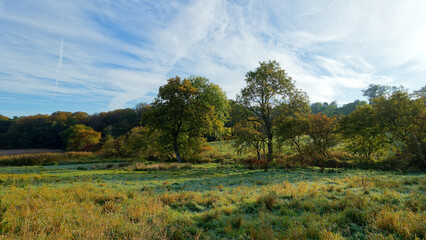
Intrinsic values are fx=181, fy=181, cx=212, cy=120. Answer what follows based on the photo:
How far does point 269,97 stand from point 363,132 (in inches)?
439

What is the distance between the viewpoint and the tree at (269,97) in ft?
73.5

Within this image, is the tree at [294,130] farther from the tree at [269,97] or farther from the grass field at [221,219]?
the grass field at [221,219]

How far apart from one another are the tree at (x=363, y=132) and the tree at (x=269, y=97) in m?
5.91

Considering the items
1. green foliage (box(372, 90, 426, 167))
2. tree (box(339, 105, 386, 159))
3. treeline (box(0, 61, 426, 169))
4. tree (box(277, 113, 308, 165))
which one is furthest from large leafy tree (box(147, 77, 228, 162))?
green foliage (box(372, 90, 426, 167))

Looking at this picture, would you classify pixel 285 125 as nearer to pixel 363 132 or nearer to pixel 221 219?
pixel 363 132

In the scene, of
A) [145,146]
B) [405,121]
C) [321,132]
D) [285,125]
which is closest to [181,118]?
[145,146]

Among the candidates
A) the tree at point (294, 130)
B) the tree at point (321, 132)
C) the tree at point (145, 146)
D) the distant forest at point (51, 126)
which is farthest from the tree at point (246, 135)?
the distant forest at point (51, 126)

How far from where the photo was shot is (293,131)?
70.1ft

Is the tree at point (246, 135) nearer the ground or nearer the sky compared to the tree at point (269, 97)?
nearer the ground

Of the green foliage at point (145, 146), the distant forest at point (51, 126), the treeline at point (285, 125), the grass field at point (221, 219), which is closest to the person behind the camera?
the grass field at point (221, 219)

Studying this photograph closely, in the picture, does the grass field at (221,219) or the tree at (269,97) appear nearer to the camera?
the grass field at (221,219)

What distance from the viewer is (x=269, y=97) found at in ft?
75.9

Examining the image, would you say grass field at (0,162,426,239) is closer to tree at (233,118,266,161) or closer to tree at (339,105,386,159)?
tree at (233,118,266,161)

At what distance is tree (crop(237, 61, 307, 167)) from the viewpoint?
22.4 metres
